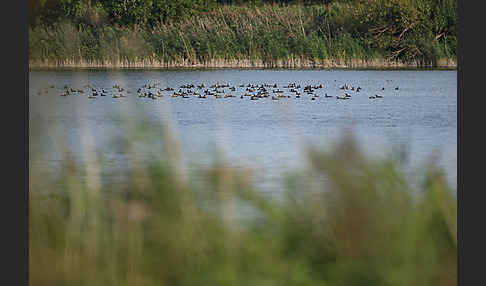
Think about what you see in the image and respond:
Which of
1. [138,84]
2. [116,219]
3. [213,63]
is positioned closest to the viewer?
[116,219]

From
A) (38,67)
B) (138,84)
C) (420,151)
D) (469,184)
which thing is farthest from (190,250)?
(138,84)

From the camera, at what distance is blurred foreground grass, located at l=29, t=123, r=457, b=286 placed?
19.1ft

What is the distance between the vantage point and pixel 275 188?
9.00m

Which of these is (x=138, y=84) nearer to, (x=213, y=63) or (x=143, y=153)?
(x=213, y=63)

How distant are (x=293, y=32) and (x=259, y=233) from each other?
2828 cm

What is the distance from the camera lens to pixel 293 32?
3397 centimetres

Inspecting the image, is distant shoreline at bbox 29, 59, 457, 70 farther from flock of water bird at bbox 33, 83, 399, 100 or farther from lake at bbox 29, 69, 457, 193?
flock of water bird at bbox 33, 83, 399, 100

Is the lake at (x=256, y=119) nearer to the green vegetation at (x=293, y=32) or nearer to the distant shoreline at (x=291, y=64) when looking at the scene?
the distant shoreline at (x=291, y=64)

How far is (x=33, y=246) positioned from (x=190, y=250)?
106 centimetres

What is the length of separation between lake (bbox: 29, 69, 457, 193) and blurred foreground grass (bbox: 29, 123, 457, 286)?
0.27 m

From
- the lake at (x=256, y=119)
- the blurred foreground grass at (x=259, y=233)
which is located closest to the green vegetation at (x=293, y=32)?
the lake at (x=256, y=119)

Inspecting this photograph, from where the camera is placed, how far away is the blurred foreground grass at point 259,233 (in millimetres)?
5816

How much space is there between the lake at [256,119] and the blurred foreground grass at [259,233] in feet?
0.90

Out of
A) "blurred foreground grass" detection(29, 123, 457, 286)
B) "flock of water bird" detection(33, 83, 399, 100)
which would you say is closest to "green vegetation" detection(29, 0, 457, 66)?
"flock of water bird" detection(33, 83, 399, 100)
